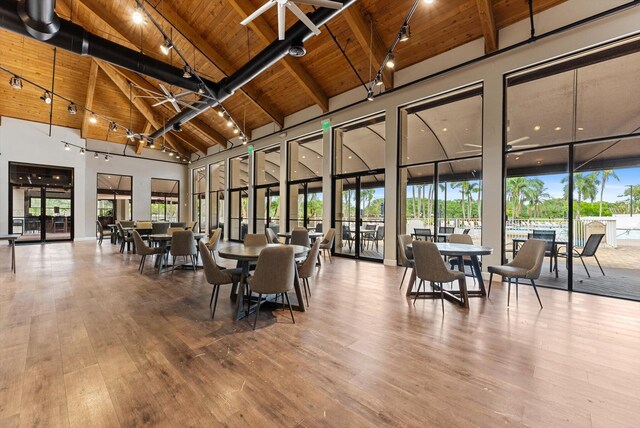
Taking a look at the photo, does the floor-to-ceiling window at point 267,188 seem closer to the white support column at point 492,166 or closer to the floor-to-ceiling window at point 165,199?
the white support column at point 492,166

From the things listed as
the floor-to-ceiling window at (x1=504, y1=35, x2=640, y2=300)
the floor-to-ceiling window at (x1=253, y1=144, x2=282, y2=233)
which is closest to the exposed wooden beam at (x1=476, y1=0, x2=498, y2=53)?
the floor-to-ceiling window at (x1=504, y1=35, x2=640, y2=300)

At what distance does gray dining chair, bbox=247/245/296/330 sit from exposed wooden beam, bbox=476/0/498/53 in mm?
5180

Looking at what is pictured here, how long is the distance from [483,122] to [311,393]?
554 centimetres

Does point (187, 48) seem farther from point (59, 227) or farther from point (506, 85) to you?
point (59, 227)

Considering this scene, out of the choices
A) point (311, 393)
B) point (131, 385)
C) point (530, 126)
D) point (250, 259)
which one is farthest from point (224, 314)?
point (530, 126)

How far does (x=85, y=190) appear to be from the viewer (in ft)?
41.5

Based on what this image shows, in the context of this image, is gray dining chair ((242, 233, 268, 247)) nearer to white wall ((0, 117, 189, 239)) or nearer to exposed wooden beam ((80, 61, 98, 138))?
exposed wooden beam ((80, 61, 98, 138))

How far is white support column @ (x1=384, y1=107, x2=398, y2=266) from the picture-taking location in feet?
22.2

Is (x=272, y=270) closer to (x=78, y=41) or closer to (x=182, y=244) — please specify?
(x=182, y=244)

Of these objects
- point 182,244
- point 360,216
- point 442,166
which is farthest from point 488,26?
point 182,244

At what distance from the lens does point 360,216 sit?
7883 mm

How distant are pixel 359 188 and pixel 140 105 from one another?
936cm

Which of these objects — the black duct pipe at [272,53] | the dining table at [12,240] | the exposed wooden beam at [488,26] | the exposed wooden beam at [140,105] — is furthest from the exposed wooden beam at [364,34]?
the dining table at [12,240]

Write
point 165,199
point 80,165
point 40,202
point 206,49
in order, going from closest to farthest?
point 206,49, point 40,202, point 80,165, point 165,199
